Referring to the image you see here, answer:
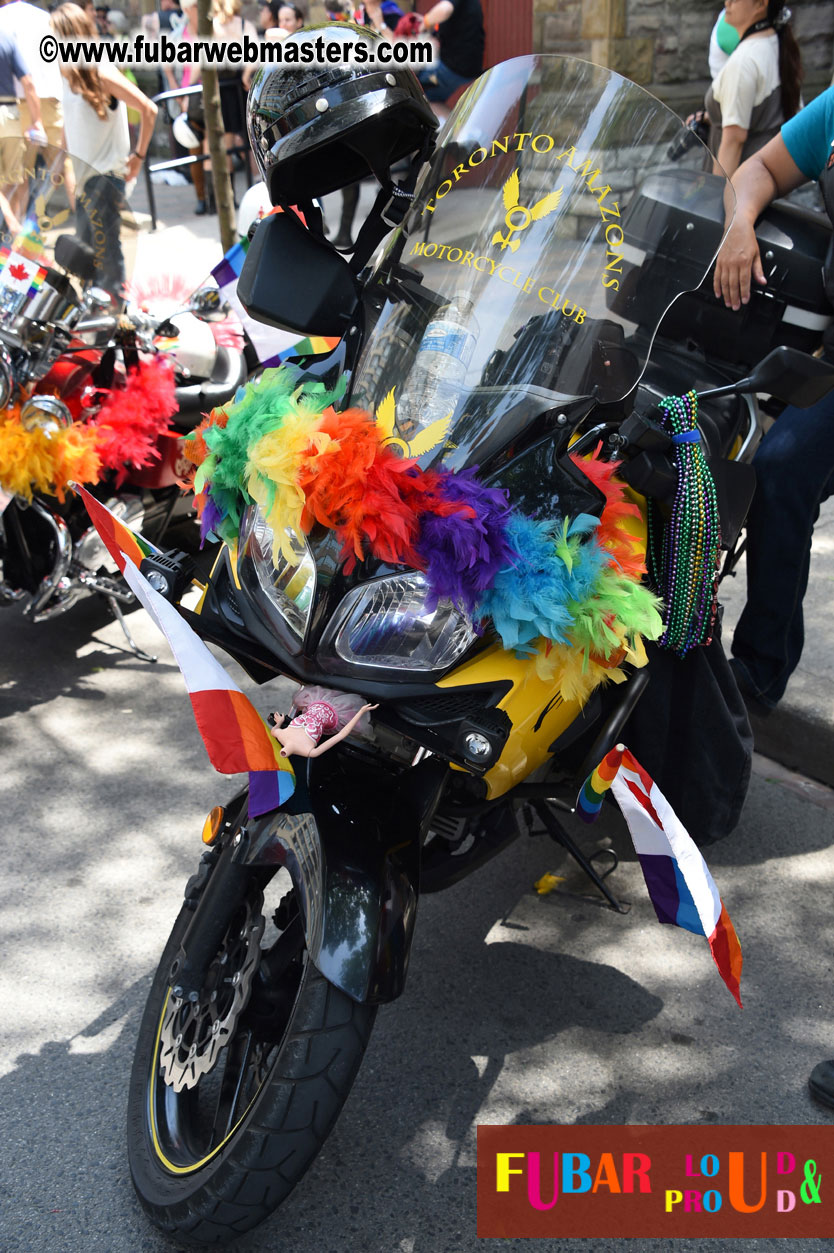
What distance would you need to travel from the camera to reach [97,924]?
298 cm

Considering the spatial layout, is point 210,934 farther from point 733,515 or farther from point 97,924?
point 733,515

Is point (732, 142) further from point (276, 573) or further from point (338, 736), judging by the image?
point (338, 736)

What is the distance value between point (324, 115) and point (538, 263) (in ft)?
1.56

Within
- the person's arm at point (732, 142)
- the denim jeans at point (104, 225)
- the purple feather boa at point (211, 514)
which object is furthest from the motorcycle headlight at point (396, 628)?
the person's arm at point (732, 142)

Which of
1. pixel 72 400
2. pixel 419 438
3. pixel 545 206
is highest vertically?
pixel 545 206

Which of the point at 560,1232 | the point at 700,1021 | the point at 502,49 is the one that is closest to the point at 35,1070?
the point at 560,1232

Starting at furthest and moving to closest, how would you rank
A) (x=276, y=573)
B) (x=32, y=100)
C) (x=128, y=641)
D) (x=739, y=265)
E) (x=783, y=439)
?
(x=32, y=100)
(x=128, y=641)
(x=783, y=439)
(x=739, y=265)
(x=276, y=573)

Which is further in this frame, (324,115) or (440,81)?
(440,81)

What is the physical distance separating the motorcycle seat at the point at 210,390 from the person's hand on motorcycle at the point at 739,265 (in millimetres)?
2027

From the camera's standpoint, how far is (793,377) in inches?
85.6

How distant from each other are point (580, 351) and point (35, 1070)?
6.12 feet

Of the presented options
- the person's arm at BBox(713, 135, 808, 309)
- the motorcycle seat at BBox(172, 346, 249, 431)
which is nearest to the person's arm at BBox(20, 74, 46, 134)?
the motorcycle seat at BBox(172, 346, 249, 431)

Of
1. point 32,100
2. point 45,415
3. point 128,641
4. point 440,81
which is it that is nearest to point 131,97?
point 32,100

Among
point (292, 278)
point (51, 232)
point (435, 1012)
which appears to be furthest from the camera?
point (51, 232)
